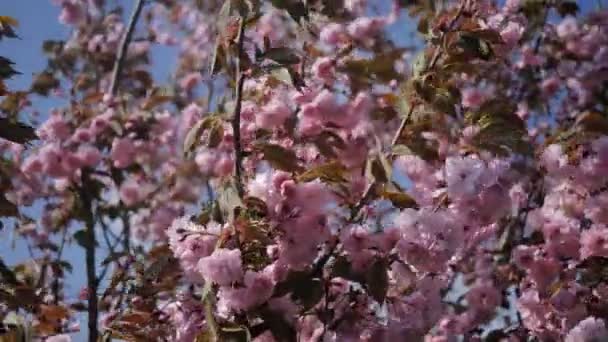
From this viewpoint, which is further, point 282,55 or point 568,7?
point 568,7

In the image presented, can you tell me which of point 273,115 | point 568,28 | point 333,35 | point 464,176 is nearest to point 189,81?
point 568,28

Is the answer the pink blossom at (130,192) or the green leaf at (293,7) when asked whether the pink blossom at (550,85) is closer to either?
the pink blossom at (130,192)

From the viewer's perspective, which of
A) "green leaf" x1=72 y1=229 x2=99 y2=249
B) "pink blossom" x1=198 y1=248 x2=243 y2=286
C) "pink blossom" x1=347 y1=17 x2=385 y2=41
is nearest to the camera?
"pink blossom" x1=198 y1=248 x2=243 y2=286

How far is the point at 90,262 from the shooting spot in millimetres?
3529

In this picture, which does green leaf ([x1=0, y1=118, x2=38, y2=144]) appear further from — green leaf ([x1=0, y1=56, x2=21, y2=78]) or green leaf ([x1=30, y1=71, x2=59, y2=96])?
green leaf ([x1=30, y1=71, x2=59, y2=96])

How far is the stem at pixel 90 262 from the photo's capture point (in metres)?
2.90

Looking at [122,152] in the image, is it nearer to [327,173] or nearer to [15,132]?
[15,132]

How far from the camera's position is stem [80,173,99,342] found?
2902 mm

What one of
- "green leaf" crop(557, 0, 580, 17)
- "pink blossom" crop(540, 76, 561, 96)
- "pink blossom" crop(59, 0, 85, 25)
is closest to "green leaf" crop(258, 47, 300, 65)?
"green leaf" crop(557, 0, 580, 17)

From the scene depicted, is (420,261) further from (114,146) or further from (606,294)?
(114,146)

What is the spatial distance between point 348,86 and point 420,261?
679mm

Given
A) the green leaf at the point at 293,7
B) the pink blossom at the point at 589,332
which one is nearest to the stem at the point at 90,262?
the green leaf at the point at 293,7

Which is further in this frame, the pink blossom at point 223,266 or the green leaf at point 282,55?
the green leaf at point 282,55

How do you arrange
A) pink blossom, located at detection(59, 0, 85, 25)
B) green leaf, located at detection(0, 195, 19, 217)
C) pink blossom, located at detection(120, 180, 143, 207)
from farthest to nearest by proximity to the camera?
pink blossom, located at detection(59, 0, 85, 25), pink blossom, located at detection(120, 180, 143, 207), green leaf, located at detection(0, 195, 19, 217)
